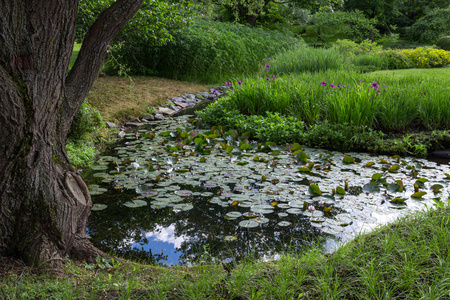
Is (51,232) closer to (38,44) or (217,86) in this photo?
(38,44)

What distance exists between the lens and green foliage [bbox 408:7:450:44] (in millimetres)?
22531

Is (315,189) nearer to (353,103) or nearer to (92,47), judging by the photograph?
(92,47)

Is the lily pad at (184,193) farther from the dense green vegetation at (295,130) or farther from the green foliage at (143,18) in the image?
the green foliage at (143,18)

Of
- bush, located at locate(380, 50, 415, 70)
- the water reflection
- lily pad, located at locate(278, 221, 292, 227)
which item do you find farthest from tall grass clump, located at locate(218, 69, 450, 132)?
bush, located at locate(380, 50, 415, 70)

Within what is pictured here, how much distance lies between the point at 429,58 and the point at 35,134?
1522cm

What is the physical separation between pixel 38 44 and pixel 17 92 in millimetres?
313

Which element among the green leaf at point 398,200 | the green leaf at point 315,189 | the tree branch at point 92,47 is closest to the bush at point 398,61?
the green leaf at point 398,200

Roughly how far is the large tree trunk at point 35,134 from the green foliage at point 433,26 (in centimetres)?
2561

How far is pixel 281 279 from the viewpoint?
2.06 meters

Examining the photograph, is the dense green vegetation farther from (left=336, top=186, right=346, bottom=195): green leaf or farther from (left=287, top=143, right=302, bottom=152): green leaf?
(left=336, top=186, right=346, bottom=195): green leaf

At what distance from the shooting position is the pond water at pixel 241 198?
9.73 ft

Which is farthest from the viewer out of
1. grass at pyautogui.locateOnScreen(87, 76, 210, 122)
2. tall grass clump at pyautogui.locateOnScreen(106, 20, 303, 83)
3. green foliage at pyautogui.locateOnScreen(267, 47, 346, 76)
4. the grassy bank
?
tall grass clump at pyautogui.locateOnScreen(106, 20, 303, 83)

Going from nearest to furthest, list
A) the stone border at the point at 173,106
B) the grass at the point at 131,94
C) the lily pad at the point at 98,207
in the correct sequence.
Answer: the lily pad at the point at 98,207
the stone border at the point at 173,106
the grass at the point at 131,94

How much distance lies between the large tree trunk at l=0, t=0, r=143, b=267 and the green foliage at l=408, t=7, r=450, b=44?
84.0 feet
